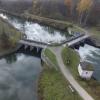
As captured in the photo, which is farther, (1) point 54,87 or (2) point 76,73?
(2) point 76,73

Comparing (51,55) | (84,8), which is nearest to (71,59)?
(51,55)

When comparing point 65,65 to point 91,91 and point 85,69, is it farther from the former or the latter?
point 91,91

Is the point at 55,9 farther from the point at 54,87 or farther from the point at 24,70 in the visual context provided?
the point at 54,87

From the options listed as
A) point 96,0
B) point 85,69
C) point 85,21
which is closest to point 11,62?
point 85,69

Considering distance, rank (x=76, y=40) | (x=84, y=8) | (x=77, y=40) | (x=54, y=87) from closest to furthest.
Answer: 1. (x=54, y=87)
2. (x=76, y=40)
3. (x=77, y=40)
4. (x=84, y=8)

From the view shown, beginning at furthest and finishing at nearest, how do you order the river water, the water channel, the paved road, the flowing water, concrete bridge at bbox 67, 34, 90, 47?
the flowing water
concrete bridge at bbox 67, 34, 90, 47
the water channel
the river water
the paved road

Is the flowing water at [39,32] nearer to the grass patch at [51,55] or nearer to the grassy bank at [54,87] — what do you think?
the grass patch at [51,55]

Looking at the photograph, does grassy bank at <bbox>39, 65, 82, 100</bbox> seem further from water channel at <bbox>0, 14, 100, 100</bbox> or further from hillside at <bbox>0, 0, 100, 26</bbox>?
hillside at <bbox>0, 0, 100, 26</bbox>

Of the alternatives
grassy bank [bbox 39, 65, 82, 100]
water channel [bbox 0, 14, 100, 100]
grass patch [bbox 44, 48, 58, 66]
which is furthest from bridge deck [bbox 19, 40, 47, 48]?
grassy bank [bbox 39, 65, 82, 100]
